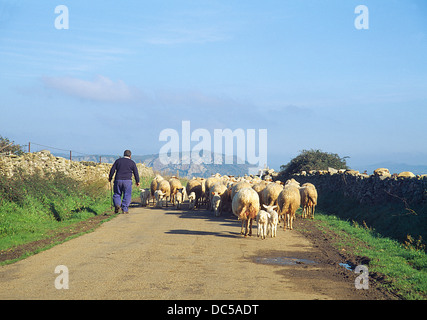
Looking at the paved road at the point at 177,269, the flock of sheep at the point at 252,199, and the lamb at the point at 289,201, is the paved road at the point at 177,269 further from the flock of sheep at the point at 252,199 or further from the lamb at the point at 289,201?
the lamb at the point at 289,201

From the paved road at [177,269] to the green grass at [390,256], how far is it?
36.6 inches

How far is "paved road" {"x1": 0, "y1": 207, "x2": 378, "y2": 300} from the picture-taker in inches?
256

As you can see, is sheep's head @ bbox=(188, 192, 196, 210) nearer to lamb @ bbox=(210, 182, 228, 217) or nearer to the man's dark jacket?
lamb @ bbox=(210, 182, 228, 217)

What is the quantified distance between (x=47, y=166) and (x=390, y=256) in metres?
17.6

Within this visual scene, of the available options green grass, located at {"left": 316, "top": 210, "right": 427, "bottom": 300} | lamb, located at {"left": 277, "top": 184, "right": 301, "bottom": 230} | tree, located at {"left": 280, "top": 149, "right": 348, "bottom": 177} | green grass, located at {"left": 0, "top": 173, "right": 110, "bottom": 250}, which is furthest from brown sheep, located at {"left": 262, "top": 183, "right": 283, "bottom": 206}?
tree, located at {"left": 280, "top": 149, "right": 348, "bottom": 177}

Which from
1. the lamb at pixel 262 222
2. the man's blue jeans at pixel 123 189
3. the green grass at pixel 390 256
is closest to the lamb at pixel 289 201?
the green grass at pixel 390 256

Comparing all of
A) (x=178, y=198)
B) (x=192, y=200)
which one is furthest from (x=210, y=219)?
(x=192, y=200)

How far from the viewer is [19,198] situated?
608 inches

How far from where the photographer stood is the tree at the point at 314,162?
120ft

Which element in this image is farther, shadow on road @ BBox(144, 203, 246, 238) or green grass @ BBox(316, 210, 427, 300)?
shadow on road @ BBox(144, 203, 246, 238)

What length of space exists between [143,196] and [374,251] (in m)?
12.9

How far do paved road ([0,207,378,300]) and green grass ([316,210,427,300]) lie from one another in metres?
0.93
